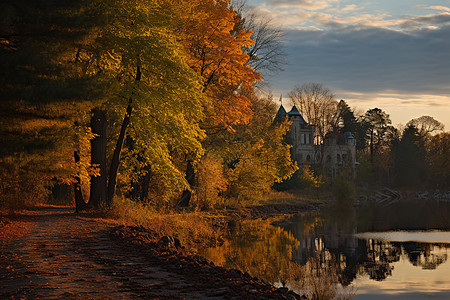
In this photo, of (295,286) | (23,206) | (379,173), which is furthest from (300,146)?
(295,286)

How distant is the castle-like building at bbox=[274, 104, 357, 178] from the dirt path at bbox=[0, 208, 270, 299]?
2450 inches

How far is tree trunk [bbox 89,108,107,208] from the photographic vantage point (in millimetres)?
21250

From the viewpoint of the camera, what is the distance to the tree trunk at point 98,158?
21250 millimetres

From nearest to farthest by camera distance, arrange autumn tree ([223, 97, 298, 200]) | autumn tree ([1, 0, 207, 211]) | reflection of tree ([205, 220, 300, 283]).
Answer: autumn tree ([1, 0, 207, 211])
reflection of tree ([205, 220, 300, 283])
autumn tree ([223, 97, 298, 200])

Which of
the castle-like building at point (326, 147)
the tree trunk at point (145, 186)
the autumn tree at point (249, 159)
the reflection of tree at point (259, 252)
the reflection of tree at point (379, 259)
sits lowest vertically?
the reflection of tree at point (379, 259)

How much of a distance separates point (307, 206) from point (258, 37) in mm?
19213

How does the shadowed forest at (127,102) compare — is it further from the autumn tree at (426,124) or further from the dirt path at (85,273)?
the autumn tree at (426,124)

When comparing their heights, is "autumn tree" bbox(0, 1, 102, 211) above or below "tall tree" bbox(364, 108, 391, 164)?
below

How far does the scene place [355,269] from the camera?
707 inches

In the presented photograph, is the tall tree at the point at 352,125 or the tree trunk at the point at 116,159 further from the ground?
the tall tree at the point at 352,125

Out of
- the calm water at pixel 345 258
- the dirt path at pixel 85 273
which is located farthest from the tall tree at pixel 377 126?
the dirt path at pixel 85 273

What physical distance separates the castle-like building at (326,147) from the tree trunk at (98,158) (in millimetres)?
54240

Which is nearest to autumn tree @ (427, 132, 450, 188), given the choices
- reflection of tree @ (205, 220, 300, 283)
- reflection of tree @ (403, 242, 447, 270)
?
reflection of tree @ (205, 220, 300, 283)

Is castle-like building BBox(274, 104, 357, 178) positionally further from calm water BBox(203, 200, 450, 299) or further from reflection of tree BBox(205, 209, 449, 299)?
reflection of tree BBox(205, 209, 449, 299)
